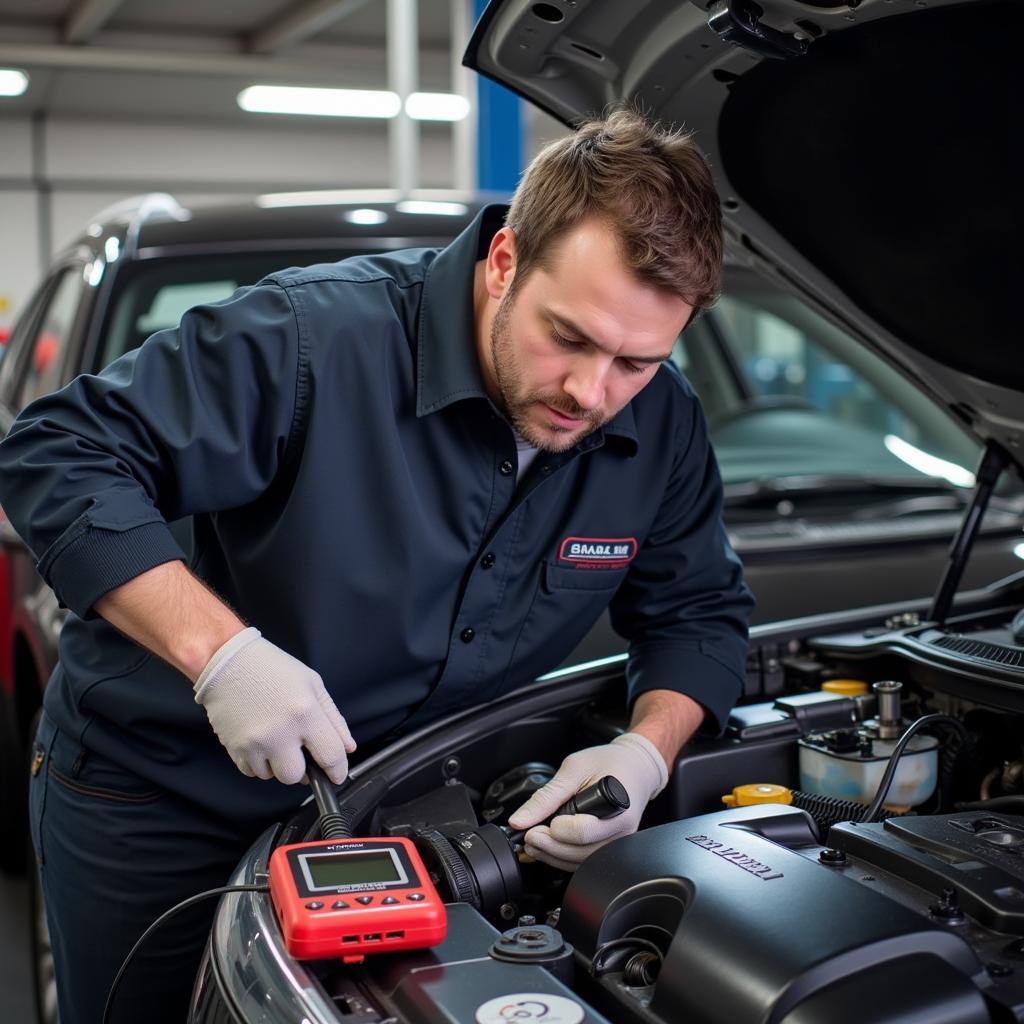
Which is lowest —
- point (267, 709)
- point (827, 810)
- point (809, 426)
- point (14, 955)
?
point (14, 955)

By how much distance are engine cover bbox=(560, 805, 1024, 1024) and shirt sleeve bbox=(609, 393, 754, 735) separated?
0.47m

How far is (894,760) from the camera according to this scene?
55.2 inches

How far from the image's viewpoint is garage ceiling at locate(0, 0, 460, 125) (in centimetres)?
886

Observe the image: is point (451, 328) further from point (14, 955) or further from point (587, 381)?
point (14, 955)

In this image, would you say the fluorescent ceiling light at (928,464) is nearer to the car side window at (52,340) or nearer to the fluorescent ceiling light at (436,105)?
the car side window at (52,340)

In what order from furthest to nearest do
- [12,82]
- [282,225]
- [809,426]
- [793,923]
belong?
1. [12,82]
2. [809,426]
3. [282,225]
4. [793,923]

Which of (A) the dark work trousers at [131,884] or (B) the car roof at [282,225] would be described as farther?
(B) the car roof at [282,225]

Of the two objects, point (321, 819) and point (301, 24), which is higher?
point (301, 24)

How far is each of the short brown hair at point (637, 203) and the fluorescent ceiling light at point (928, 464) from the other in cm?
157

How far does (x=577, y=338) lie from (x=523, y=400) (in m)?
0.11

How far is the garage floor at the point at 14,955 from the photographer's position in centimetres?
250

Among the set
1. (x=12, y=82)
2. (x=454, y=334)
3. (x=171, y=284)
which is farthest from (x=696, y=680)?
(x=12, y=82)

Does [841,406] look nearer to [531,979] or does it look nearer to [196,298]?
[196,298]

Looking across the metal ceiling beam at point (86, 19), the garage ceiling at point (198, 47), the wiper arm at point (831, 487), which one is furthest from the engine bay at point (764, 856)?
the metal ceiling beam at point (86, 19)
